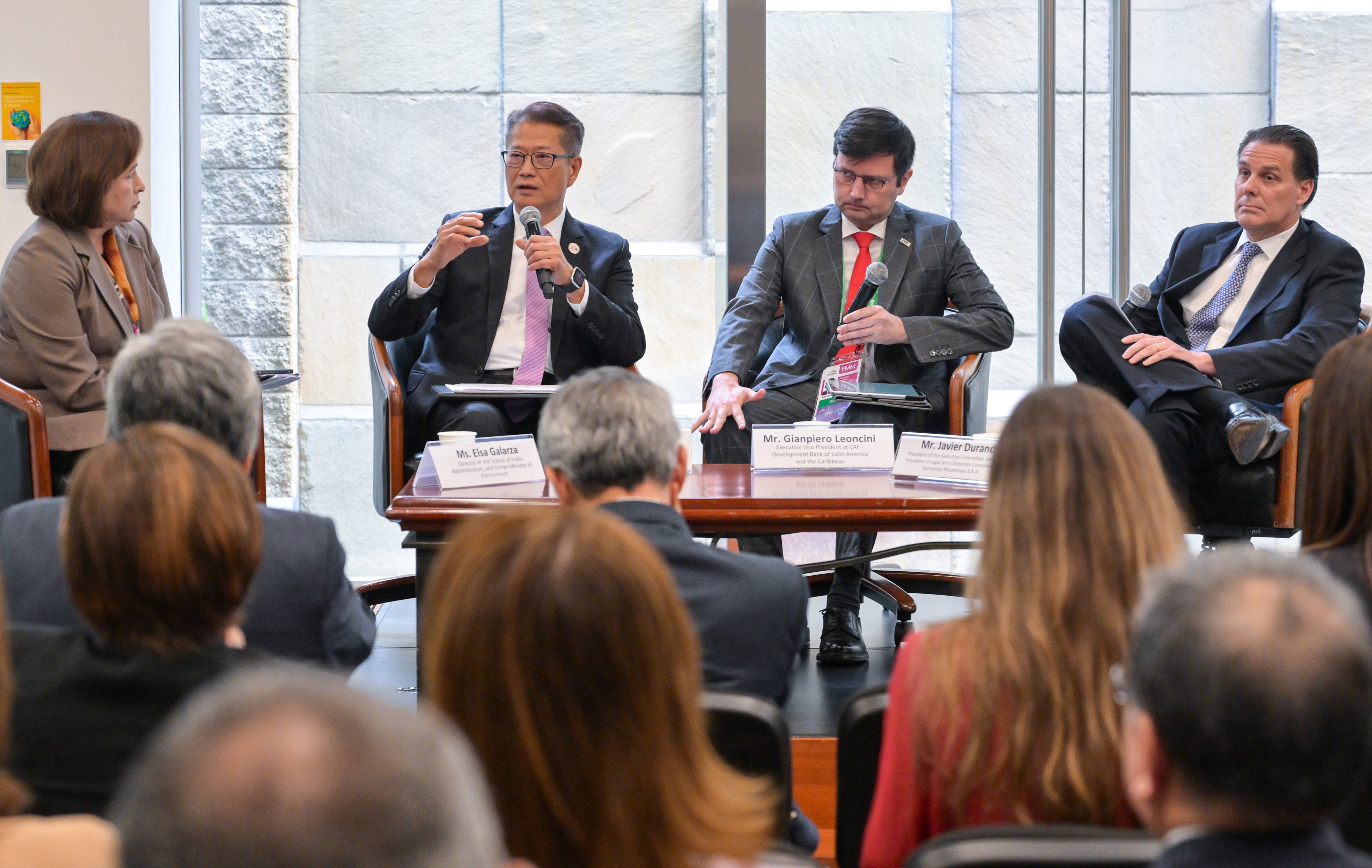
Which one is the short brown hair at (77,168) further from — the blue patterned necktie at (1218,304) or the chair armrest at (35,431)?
the blue patterned necktie at (1218,304)

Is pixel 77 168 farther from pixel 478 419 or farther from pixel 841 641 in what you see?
pixel 841 641

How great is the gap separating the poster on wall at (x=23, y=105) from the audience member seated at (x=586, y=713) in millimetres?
4439

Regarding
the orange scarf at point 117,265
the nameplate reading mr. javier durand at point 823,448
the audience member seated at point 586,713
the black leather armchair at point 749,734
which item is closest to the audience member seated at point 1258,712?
the audience member seated at point 586,713

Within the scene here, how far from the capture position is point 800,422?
3639 mm

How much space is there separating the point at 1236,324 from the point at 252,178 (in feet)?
11.4

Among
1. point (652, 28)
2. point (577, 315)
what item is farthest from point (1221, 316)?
point (652, 28)

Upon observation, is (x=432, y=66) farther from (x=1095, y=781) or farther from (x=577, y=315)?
(x=1095, y=781)

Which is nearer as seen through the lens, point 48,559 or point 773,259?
point 48,559

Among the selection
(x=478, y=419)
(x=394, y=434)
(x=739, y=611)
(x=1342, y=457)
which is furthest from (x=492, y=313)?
(x=1342, y=457)

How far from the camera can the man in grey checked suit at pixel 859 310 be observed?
→ 371 centimetres

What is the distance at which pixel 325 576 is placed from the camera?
177 cm

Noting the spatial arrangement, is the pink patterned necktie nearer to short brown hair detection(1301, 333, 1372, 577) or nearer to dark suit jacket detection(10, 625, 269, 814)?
short brown hair detection(1301, 333, 1372, 577)

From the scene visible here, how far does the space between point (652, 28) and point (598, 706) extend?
4.59 meters

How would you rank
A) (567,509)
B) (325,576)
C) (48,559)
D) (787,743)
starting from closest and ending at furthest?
(567,509) < (787,743) < (48,559) < (325,576)
